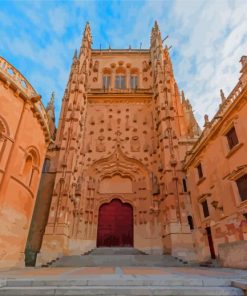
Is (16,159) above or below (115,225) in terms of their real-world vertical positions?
above

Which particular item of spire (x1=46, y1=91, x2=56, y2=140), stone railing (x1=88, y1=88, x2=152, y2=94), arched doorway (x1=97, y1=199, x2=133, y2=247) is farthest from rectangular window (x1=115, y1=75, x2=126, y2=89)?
arched doorway (x1=97, y1=199, x2=133, y2=247)

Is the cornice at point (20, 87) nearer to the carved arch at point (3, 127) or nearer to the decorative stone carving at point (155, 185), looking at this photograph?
the carved arch at point (3, 127)

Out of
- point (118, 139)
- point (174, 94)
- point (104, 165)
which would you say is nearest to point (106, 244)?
point (104, 165)

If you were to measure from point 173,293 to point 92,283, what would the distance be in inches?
60.4

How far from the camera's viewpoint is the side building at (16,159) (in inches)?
365

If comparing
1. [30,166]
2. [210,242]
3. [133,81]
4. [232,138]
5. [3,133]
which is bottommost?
[210,242]

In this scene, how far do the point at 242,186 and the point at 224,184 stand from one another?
4.27ft

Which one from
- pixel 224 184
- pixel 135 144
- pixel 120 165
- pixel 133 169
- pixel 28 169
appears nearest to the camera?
pixel 224 184

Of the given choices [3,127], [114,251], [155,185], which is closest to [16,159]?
[3,127]

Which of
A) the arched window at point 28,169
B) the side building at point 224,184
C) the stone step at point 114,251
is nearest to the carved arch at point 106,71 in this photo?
the side building at point 224,184

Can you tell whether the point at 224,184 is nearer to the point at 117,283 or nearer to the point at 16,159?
the point at 117,283

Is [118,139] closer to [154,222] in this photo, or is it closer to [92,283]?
[154,222]

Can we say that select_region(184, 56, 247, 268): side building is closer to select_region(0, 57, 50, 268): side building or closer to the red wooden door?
the red wooden door

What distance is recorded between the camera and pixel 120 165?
→ 19281 mm
